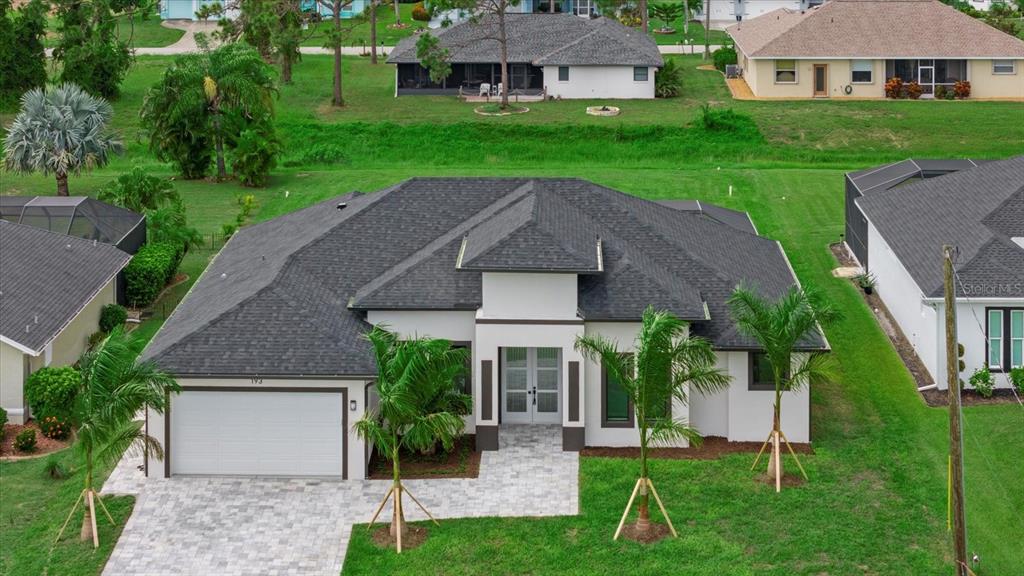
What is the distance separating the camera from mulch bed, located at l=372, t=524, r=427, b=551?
89.9 feet

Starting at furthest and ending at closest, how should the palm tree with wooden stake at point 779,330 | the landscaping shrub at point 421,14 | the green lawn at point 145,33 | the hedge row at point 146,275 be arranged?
1. the landscaping shrub at point 421,14
2. the green lawn at point 145,33
3. the hedge row at point 146,275
4. the palm tree with wooden stake at point 779,330

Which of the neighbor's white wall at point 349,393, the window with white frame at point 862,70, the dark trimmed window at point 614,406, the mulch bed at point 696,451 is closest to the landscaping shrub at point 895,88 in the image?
→ the window with white frame at point 862,70

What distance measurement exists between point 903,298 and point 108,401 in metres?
22.4

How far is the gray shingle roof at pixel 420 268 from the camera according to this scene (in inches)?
1227

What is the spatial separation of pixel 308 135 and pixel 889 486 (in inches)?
1830

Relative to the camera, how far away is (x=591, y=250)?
33000 mm

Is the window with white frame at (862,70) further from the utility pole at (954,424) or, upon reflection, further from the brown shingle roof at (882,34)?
the utility pole at (954,424)

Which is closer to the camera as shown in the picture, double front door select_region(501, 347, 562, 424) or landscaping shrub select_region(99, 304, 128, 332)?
double front door select_region(501, 347, 562, 424)

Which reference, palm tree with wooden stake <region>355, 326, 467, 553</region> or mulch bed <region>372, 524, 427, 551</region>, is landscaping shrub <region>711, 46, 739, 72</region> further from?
mulch bed <region>372, 524, 427, 551</region>

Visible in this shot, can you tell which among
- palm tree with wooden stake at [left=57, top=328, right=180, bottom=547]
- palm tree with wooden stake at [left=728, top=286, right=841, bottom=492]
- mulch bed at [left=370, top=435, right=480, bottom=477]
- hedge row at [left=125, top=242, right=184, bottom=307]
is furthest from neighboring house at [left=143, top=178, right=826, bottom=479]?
hedge row at [left=125, top=242, right=184, bottom=307]

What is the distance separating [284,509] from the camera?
29062 mm

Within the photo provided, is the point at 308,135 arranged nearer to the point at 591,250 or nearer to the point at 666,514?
the point at 591,250

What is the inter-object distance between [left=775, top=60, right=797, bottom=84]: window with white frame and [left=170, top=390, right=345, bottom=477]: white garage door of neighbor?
54101 millimetres

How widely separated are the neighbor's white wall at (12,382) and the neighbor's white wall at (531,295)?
11.5 m
